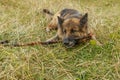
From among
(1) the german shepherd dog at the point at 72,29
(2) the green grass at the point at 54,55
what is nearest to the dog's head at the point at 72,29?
(1) the german shepherd dog at the point at 72,29

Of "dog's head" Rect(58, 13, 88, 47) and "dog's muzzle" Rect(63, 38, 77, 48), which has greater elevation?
"dog's head" Rect(58, 13, 88, 47)

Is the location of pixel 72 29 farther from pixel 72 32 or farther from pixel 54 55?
pixel 54 55

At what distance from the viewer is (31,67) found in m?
4.57

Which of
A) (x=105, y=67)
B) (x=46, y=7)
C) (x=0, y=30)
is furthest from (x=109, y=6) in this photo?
(x=105, y=67)

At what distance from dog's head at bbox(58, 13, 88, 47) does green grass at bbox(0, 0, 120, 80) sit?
13cm

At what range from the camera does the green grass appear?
4520 mm

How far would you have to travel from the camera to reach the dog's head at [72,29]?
17.7 feet

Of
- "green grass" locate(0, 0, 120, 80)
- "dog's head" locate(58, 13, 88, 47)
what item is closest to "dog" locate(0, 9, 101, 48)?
"dog's head" locate(58, 13, 88, 47)

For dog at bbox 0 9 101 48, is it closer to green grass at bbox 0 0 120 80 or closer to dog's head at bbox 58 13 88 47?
dog's head at bbox 58 13 88 47

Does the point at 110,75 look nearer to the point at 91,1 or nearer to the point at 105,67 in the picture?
the point at 105,67

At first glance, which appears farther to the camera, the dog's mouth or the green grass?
the dog's mouth

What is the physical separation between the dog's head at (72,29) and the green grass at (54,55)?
0.13m

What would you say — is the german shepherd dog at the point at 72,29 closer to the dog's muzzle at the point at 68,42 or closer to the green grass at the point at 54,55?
the dog's muzzle at the point at 68,42

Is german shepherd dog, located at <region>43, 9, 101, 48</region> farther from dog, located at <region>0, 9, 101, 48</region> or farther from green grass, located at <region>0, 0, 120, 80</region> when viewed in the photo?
green grass, located at <region>0, 0, 120, 80</region>
